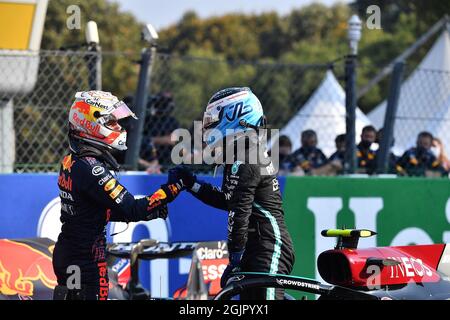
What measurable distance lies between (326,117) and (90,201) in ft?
15.9

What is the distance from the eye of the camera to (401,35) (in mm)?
41281

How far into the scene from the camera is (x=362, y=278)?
5.57 meters

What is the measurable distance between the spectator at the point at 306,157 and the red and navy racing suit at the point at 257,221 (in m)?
4.08

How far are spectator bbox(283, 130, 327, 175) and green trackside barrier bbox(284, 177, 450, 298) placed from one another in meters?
0.88

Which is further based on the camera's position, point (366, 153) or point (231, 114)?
point (366, 153)

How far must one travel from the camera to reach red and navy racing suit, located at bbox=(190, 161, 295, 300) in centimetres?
579

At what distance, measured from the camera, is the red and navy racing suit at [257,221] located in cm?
579

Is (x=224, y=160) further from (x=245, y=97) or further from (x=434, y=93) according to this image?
(x=434, y=93)

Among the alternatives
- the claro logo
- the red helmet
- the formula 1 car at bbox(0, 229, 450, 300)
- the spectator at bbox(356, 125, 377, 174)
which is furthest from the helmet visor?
the spectator at bbox(356, 125, 377, 174)

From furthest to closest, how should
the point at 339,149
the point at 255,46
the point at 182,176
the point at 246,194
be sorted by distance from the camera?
the point at 255,46 → the point at 339,149 → the point at 182,176 → the point at 246,194

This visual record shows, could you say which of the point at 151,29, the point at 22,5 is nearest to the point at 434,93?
the point at 151,29

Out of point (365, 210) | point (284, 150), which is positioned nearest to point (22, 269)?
point (365, 210)

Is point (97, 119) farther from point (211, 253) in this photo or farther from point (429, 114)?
point (429, 114)

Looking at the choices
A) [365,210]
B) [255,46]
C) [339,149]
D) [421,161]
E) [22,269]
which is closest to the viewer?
[22,269]
